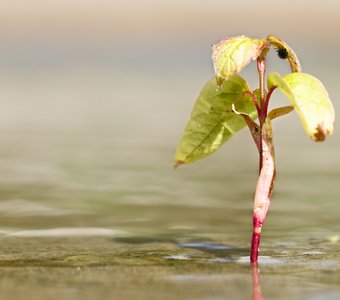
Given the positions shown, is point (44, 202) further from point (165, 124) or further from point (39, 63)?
point (39, 63)

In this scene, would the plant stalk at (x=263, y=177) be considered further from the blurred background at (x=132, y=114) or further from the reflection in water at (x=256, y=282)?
the blurred background at (x=132, y=114)

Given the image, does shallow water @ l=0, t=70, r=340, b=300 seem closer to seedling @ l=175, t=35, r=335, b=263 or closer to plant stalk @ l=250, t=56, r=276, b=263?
plant stalk @ l=250, t=56, r=276, b=263

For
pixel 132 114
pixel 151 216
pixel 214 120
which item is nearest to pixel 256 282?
pixel 214 120

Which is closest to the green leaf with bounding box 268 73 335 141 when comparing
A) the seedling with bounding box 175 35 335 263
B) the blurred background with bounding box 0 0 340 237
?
the seedling with bounding box 175 35 335 263

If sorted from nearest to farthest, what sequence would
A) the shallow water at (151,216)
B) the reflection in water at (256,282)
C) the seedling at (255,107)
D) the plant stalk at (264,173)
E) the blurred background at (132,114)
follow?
the reflection in water at (256,282), the shallow water at (151,216), the seedling at (255,107), the plant stalk at (264,173), the blurred background at (132,114)

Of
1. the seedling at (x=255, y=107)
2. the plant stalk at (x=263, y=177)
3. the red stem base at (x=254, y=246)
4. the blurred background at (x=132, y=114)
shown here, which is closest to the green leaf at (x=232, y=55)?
the seedling at (x=255, y=107)

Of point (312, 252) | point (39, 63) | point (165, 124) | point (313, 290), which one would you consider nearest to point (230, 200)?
point (312, 252)
